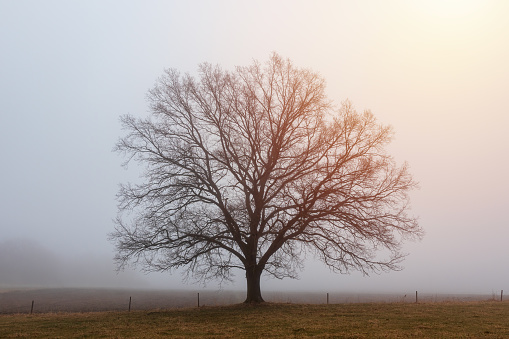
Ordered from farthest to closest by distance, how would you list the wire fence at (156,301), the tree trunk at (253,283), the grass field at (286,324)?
the wire fence at (156,301) → the tree trunk at (253,283) → the grass field at (286,324)

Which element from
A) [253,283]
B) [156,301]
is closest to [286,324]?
[253,283]

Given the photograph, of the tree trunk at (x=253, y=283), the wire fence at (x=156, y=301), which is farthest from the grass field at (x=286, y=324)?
the wire fence at (x=156, y=301)

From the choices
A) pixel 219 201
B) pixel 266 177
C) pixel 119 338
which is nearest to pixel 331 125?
pixel 266 177

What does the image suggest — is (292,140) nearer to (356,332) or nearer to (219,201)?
(219,201)

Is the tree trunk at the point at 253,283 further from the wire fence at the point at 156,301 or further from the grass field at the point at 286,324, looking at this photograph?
the wire fence at the point at 156,301

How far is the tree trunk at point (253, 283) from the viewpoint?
2812 centimetres

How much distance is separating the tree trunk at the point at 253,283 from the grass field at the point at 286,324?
1448 mm

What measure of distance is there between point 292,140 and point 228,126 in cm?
405

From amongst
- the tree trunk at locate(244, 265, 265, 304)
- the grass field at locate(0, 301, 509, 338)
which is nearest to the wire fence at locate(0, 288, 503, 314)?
the tree trunk at locate(244, 265, 265, 304)

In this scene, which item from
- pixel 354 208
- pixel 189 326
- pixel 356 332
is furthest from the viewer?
pixel 354 208

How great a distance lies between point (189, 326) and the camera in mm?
20109

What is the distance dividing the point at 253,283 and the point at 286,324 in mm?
9019

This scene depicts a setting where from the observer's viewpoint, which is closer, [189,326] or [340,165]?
[189,326]

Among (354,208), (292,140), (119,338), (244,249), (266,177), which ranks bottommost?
(119,338)
